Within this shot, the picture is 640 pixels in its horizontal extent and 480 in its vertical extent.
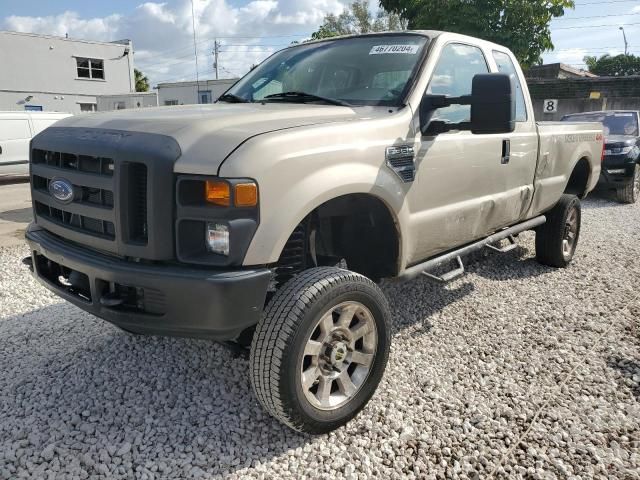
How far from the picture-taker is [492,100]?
2742 mm

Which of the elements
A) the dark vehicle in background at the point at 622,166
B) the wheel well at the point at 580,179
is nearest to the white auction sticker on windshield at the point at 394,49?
the wheel well at the point at 580,179

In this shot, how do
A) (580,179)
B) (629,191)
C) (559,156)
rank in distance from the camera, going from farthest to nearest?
(629,191) → (580,179) → (559,156)

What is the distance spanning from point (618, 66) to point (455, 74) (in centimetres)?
6097

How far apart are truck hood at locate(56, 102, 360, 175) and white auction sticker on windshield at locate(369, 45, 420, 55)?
66 cm

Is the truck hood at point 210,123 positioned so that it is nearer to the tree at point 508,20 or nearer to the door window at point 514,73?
the door window at point 514,73

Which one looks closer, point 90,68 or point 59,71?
point 59,71

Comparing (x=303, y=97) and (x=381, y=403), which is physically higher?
(x=303, y=97)

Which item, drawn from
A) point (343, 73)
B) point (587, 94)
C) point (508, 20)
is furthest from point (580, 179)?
point (587, 94)

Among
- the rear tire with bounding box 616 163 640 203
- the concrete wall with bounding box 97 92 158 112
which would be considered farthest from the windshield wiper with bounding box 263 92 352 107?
the concrete wall with bounding box 97 92 158 112

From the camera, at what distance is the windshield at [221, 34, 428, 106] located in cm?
321

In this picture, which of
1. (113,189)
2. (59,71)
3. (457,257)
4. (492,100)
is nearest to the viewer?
(113,189)

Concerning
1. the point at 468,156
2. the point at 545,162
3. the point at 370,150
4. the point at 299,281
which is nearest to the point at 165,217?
the point at 299,281

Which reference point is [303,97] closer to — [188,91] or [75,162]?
[75,162]

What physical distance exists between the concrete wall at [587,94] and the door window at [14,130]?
52.9 feet
